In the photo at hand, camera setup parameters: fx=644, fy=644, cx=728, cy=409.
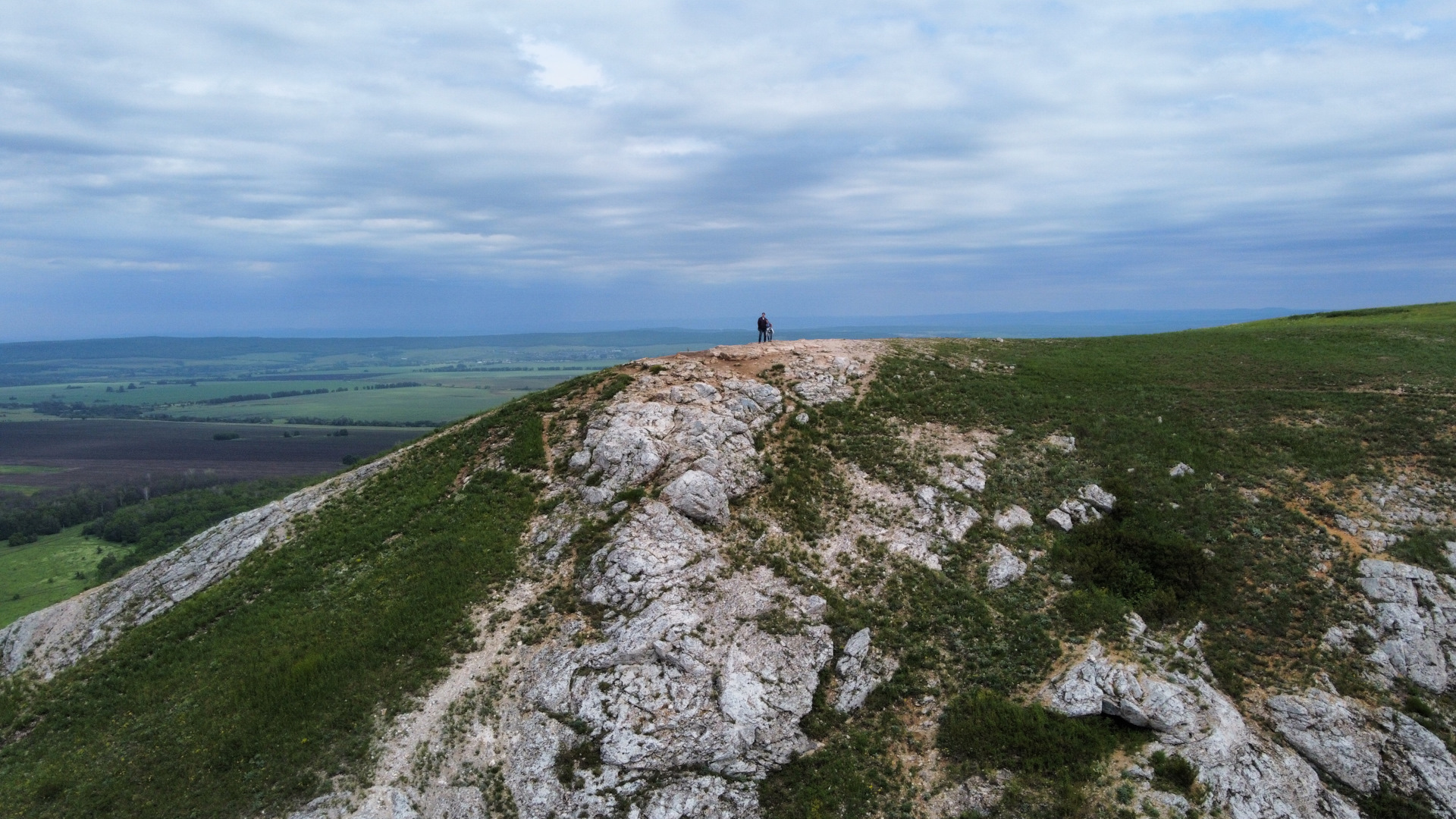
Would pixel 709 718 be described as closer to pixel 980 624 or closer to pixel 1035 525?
pixel 980 624

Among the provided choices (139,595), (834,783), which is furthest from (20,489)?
(834,783)

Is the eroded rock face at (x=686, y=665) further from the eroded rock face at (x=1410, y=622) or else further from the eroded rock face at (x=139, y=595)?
the eroded rock face at (x=1410, y=622)

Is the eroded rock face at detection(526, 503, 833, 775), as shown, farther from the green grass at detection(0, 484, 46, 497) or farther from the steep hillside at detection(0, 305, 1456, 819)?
the green grass at detection(0, 484, 46, 497)

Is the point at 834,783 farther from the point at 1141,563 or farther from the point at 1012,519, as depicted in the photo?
the point at 1141,563

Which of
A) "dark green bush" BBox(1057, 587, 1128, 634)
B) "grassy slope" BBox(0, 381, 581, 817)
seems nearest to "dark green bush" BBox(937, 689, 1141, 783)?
"dark green bush" BBox(1057, 587, 1128, 634)

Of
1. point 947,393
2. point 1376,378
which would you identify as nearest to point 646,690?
point 947,393

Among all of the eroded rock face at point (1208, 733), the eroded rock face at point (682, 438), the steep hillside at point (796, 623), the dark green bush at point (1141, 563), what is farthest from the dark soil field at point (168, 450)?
the eroded rock face at point (1208, 733)
